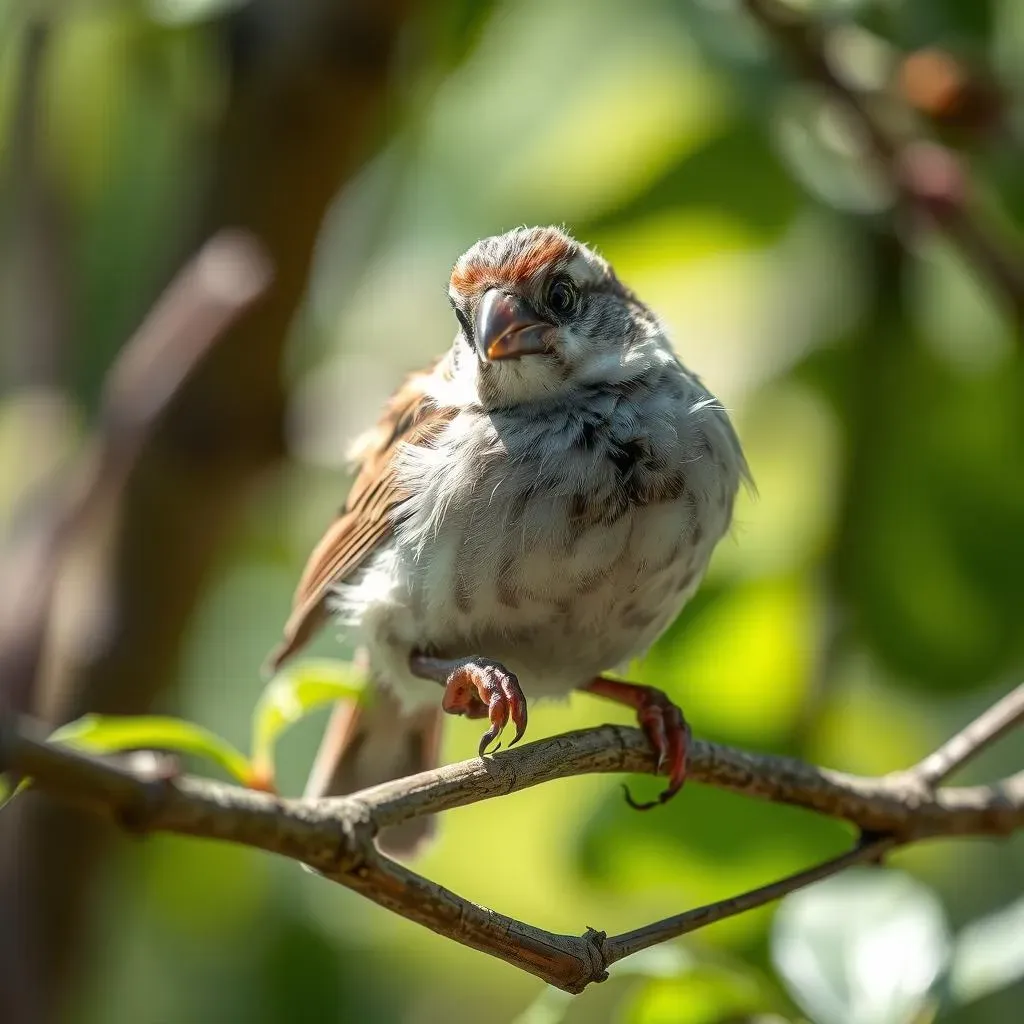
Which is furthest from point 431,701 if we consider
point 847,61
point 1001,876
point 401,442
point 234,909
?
Result: point 1001,876

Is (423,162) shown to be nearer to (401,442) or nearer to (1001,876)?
(401,442)

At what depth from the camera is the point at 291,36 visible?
370 cm

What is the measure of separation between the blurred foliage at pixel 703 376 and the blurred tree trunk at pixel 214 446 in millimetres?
178

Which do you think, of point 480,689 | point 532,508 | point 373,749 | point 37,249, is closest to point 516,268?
point 532,508

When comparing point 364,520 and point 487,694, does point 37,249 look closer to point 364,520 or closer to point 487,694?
point 364,520

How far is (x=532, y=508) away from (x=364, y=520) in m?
0.48

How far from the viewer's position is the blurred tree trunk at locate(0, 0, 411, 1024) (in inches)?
140

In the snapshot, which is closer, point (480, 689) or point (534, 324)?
point (480, 689)

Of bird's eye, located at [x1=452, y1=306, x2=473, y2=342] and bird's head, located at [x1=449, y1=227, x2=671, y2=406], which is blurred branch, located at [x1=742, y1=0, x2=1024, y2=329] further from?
bird's eye, located at [x1=452, y1=306, x2=473, y2=342]

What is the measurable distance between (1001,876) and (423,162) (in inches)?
92.6

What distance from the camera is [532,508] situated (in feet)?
8.49

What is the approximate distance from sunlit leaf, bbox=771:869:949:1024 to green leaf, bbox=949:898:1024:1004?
4 centimetres

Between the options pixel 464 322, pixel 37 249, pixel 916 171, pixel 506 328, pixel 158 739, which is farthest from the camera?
pixel 37 249

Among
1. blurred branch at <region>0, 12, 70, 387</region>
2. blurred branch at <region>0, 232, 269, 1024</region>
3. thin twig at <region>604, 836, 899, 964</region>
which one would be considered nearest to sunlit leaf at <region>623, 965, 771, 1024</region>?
thin twig at <region>604, 836, 899, 964</region>
